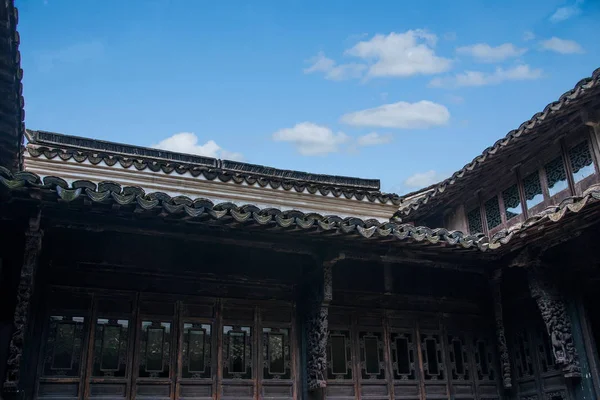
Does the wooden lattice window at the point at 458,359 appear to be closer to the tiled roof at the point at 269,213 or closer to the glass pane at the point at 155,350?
the tiled roof at the point at 269,213

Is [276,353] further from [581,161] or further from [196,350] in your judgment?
[581,161]

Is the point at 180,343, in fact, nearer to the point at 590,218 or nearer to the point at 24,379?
the point at 24,379

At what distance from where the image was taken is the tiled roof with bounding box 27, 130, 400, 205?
443 inches

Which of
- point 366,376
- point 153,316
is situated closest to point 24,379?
point 153,316

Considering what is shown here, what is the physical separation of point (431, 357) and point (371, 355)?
38.3 inches

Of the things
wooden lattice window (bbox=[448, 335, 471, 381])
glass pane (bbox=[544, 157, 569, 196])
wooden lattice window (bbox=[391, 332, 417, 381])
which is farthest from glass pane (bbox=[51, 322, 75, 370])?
glass pane (bbox=[544, 157, 569, 196])

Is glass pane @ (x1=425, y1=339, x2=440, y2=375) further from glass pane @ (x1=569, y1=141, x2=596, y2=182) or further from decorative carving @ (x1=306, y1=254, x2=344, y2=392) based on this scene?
glass pane @ (x1=569, y1=141, x2=596, y2=182)

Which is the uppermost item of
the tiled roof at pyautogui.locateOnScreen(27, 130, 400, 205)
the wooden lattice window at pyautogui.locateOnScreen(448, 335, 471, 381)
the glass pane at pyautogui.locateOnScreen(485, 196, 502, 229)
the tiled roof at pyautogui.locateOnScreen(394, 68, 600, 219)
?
the tiled roof at pyautogui.locateOnScreen(27, 130, 400, 205)

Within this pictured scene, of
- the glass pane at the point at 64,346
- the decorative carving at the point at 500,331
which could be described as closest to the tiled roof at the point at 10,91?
the glass pane at the point at 64,346

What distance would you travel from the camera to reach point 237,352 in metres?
7.73

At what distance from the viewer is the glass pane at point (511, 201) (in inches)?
372

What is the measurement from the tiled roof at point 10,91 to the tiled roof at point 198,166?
3.37 metres

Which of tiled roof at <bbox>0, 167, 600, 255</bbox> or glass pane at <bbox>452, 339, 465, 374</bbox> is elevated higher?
tiled roof at <bbox>0, 167, 600, 255</bbox>

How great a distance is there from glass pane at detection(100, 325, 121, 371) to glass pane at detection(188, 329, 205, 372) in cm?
85
